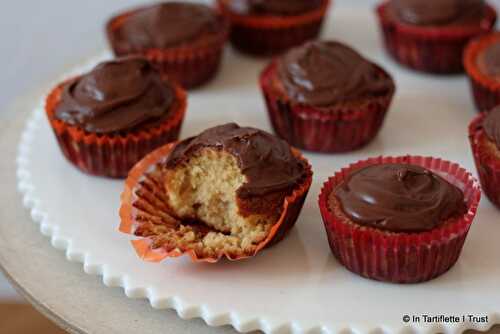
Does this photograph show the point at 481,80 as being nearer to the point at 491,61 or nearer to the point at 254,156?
the point at 491,61

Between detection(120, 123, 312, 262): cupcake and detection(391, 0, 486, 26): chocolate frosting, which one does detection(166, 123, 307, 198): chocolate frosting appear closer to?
detection(120, 123, 312, 262): cupcake

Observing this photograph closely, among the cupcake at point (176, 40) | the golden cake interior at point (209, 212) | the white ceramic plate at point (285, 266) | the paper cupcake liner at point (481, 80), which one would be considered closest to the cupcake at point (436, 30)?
the paper cupcake liner at point (481, 80)

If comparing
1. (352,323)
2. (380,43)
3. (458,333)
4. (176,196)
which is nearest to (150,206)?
(176,196)

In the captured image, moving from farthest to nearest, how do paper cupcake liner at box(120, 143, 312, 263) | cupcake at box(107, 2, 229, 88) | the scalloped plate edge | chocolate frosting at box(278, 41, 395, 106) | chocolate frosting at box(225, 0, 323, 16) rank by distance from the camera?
chocolate frosting at box(225, 0, 323, 16)
cupcake at box(107, 2, 229, 88)
chocolate frosting at box(278, 41, 395, 106)
paper cupcake liner at box(120, 143, 312, 263)
the scalloped plate edge

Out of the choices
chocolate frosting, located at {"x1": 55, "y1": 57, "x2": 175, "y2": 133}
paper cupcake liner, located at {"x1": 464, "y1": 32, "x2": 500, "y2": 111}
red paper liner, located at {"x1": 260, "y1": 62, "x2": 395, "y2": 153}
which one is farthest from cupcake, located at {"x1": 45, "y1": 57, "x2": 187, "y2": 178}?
paper cupcake liner, located at {"x1": 464, "y1": 32, "x2": 500, "y2": 111}

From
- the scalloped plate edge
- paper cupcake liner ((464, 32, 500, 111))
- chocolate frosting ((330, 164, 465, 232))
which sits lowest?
paper cupcake liner ((464, 32, 500, 111))

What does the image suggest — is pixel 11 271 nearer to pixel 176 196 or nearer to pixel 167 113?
pixel 176 196

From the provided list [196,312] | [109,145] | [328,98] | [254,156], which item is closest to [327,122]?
[328,98]
